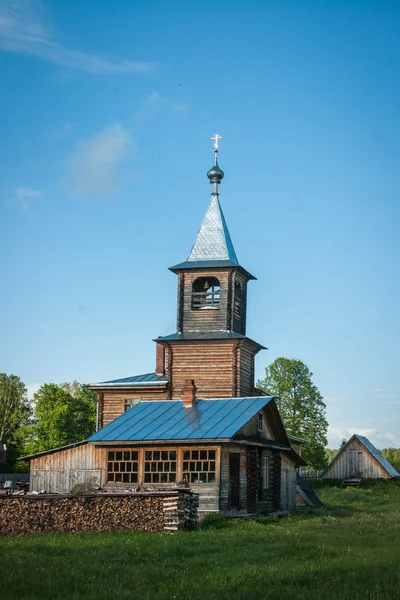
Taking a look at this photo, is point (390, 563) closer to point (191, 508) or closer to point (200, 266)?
point (191, 508)

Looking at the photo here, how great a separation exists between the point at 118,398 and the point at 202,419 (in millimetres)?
9273

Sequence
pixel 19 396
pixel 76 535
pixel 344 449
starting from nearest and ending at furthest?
1. pixel 76 535
2. pixel 344 449
3. pixel 19 396

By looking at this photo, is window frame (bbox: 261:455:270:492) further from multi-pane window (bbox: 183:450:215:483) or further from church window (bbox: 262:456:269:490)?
multi-pane window (bbox: 183:450:215:483)

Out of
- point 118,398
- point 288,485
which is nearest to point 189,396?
point 118,398

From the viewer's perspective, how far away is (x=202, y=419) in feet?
107

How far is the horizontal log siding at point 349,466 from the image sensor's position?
203 feet

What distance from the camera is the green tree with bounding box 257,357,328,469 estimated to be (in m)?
67.8

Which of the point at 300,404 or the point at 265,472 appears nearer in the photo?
the point at 265,472

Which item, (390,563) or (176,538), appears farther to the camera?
(176,538)

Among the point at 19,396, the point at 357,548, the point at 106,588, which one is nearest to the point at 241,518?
the point at 357,548

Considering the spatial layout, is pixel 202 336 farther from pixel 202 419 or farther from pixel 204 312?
pixel 202 419

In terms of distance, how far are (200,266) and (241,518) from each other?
45.4 feet

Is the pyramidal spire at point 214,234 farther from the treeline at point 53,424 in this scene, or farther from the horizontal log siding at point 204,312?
the treeline at point 53,424

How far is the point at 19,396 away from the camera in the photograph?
80750mm
